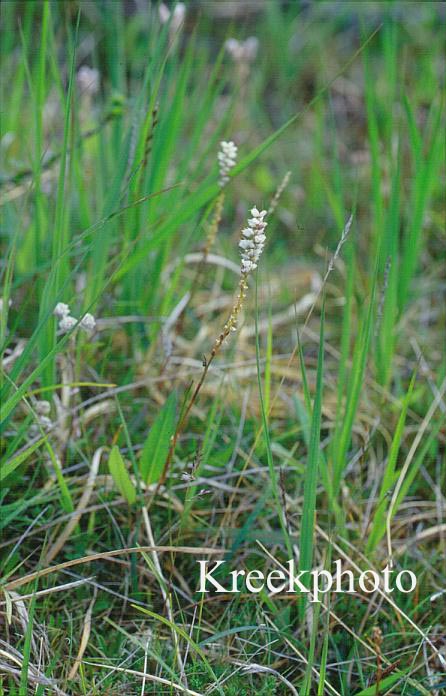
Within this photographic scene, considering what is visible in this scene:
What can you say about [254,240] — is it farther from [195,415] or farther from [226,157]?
[195,415]

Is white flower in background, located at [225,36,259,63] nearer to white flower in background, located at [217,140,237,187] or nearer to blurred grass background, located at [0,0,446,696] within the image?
blurred grass background, located at [0,0,446,696]

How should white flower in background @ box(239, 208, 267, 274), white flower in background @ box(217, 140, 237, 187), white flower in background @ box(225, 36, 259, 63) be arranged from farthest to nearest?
white flower in background @ box(225, 36, 259, 63), white flower in background @ box(217, 140, 237, 187), white flower in background @ box(239, 208, 267, 274)

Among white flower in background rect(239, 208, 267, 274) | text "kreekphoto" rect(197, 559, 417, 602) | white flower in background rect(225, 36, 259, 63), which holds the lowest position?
text "kreekphoto" rect(197, 559, 417, 602)

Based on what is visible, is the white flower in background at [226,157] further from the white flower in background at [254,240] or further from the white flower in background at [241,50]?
the white flower in background at [241,50]

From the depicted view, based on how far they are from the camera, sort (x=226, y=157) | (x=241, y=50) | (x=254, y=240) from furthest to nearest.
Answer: (x=241, y=50)
(x=226, y=157)
(x=254, y=240)

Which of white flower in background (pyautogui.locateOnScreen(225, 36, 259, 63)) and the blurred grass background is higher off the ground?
white flower in background (pyautogui.locateOnScreen(225, 36, 259, 63))

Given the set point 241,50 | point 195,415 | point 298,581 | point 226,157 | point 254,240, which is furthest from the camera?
point 241,50

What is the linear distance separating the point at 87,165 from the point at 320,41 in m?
1.07

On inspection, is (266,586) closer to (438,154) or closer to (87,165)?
(438,154)

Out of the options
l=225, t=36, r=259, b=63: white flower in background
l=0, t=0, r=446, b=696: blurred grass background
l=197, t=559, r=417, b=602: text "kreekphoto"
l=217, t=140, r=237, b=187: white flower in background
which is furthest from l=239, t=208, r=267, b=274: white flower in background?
l=225, t=36, r=259, b=63: white flower in background

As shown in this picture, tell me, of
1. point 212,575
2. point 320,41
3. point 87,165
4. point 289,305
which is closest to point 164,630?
point 212,575

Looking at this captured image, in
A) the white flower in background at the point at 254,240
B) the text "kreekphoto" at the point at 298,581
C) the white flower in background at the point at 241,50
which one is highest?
the white flower in background at the point at 254,240

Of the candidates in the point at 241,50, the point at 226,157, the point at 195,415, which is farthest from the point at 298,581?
the point at 241,50

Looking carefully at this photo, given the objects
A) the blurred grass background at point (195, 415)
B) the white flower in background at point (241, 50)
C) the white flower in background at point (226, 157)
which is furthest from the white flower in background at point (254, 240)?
the white flower in background at point (241, 50)
